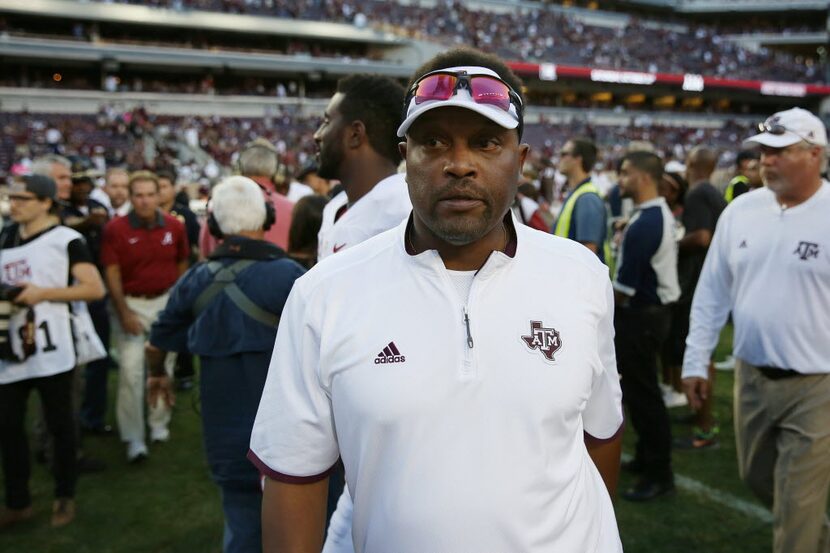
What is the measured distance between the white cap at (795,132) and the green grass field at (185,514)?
2.17m

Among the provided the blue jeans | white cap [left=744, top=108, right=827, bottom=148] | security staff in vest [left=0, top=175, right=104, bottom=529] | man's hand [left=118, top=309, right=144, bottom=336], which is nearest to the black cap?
security staff in vest [left=0, top=175, right=104, bottom=529]

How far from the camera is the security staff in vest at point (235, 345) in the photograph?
2.80 m

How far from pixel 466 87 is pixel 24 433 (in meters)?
3.75

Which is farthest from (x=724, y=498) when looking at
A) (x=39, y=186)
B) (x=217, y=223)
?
(x=39, y=186)

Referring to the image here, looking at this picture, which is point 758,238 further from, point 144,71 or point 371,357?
point 144,71

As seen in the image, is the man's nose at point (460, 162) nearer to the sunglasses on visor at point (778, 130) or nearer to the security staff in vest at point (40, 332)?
the sunglasses on visor at point (778, 130)

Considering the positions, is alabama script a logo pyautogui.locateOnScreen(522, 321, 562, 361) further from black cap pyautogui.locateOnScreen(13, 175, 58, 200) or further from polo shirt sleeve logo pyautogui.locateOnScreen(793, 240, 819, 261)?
black cap pyautogui.locateOnScreen(13, 175, 58, 200)

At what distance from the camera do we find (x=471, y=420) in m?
1.47

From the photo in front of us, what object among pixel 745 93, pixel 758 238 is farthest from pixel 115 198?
pixel 745 93

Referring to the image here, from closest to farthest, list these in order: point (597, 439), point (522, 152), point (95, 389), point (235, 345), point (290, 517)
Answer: point (290, 517)
point (522, 152)
point (597, 439)
point (235, 345)
point (95, 389)

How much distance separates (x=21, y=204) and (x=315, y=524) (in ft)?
10.6

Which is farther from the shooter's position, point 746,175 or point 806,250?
point 746,175

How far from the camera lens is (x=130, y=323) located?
507 centimetres

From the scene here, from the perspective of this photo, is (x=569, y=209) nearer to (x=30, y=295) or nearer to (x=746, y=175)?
(x=746, y=175)
